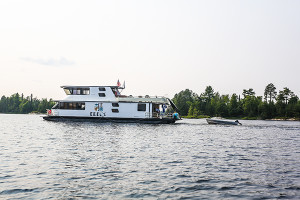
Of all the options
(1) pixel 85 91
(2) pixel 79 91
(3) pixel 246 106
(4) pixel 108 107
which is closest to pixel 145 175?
(4) pixel 108 107

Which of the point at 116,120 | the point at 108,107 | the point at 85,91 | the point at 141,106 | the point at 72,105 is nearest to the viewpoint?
the point at 116,120

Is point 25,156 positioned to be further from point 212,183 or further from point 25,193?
point 212,183

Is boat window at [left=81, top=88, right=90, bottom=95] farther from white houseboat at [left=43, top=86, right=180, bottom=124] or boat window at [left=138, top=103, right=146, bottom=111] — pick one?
boat window at [left=138, top=103, right=146, bottom=111]

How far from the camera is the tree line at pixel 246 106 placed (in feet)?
386

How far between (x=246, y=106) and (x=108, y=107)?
308 feet

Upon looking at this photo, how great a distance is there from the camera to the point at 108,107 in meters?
47.9

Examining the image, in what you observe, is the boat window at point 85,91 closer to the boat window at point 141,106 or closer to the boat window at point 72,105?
the boat window at point 72,105

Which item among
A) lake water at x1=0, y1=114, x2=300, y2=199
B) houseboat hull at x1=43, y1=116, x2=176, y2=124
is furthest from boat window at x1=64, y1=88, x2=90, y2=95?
lake water at x1=0, y1=114, x2=300, y2=199

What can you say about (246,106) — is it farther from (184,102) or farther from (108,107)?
(108,107)

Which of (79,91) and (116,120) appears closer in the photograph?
(116,120)

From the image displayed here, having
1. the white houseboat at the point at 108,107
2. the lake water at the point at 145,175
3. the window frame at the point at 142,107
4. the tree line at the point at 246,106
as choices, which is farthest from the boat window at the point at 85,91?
the tree line at the point at 246,106

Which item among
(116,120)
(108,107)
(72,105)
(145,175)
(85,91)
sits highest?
(85,91)

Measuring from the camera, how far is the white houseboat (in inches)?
1847

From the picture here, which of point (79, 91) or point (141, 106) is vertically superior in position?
point (79, 91)
